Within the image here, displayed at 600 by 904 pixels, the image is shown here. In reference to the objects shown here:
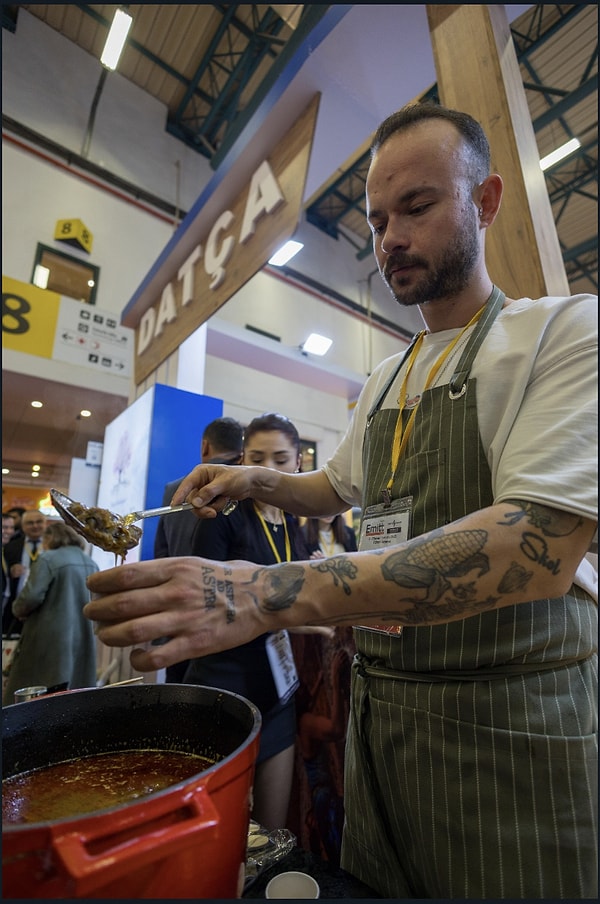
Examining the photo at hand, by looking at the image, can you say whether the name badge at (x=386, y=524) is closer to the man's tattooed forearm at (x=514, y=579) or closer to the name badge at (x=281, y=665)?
the man's tattooed forearm at (x=514, y=579)

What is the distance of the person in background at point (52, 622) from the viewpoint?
2977 mm

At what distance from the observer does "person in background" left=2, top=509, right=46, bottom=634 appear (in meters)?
4.59

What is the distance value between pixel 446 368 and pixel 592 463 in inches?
14.8

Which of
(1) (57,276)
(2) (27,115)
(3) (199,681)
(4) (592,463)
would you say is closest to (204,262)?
(3) (199,681)

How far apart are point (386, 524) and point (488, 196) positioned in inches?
27.1

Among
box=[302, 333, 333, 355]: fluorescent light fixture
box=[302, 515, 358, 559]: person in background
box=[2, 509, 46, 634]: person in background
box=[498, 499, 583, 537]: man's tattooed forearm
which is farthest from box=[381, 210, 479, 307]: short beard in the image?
box=[2, 509, 46, 634]: person in background

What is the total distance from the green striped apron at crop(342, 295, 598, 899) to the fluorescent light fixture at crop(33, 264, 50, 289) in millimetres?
5839

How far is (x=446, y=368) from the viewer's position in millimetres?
942

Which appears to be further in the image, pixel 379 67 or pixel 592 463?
pixel 379 67

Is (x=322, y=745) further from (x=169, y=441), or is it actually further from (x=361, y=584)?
(x=169, y=441)

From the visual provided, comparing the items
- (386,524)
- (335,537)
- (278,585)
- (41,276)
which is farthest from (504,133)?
(41,276)

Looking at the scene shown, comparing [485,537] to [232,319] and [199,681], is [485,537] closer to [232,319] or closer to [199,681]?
[199,681]

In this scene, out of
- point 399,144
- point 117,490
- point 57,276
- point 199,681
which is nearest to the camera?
point 399,144

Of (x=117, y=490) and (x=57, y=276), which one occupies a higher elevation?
(x=57, y=276)
